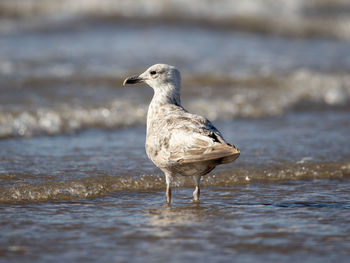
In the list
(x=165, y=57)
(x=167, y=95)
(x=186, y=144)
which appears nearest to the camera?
(x=186, y=144)

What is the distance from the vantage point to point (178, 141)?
489 centimetres

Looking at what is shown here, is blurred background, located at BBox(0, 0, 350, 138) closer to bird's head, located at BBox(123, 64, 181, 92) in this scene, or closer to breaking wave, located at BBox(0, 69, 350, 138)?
breaking wave, located at BBox(0, 69, 350, 138)

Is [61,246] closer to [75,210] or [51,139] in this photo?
[75,210]

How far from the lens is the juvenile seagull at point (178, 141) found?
15.2 ft

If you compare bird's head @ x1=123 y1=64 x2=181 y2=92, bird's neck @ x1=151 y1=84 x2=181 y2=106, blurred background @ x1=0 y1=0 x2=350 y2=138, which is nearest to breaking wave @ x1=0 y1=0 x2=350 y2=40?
blurred background @ x1=0 y1=0 x2=350 y2=138

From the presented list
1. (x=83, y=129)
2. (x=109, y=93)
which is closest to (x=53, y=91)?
(x=109, y=93)

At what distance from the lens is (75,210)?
4992 mm

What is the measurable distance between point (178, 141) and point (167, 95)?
0.93 m

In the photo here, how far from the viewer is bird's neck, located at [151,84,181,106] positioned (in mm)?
5695

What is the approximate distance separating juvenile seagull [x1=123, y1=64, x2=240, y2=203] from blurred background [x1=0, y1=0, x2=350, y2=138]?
2.53m

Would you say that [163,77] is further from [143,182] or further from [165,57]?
[165,57]

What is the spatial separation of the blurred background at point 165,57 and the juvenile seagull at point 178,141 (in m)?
2.53


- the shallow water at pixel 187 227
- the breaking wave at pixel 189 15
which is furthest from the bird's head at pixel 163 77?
the breaking wave at pixel 189 15

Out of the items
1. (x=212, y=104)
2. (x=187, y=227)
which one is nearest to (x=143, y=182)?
(x=187, y=227)
